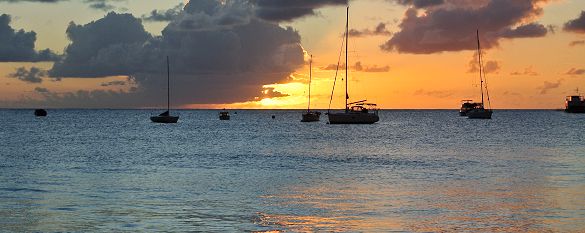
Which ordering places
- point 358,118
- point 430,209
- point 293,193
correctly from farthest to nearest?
point 358,118 < point 293,193 < point 430,209

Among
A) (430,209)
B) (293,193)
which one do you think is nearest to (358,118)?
(293,193)

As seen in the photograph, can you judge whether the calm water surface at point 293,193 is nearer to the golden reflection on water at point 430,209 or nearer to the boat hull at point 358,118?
the golden reflection on water at point 430,209

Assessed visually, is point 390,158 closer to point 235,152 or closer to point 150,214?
point 235,152

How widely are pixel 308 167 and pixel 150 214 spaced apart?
29.6m

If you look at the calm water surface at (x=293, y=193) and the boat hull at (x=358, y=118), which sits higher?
the boat hull at (x=358, y=118)

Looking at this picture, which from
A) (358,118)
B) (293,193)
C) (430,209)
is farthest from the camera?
(358,118)

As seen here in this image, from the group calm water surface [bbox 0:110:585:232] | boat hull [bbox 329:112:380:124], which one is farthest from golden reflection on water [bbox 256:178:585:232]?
boat hull [bbox 329:112:380:124]

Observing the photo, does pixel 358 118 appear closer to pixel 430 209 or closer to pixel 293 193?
pixel 293 193

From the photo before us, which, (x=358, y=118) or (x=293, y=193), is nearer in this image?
(x=293, y=193)

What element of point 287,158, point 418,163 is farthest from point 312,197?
point 287,158

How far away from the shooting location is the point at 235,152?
81.2m

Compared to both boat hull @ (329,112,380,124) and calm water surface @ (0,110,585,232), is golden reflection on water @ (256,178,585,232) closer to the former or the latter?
calm water surface @ (0,110,585,232)

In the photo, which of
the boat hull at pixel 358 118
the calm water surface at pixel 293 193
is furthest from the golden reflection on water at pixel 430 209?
the boat hull at pixel 358 118

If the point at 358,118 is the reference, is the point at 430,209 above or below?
below
